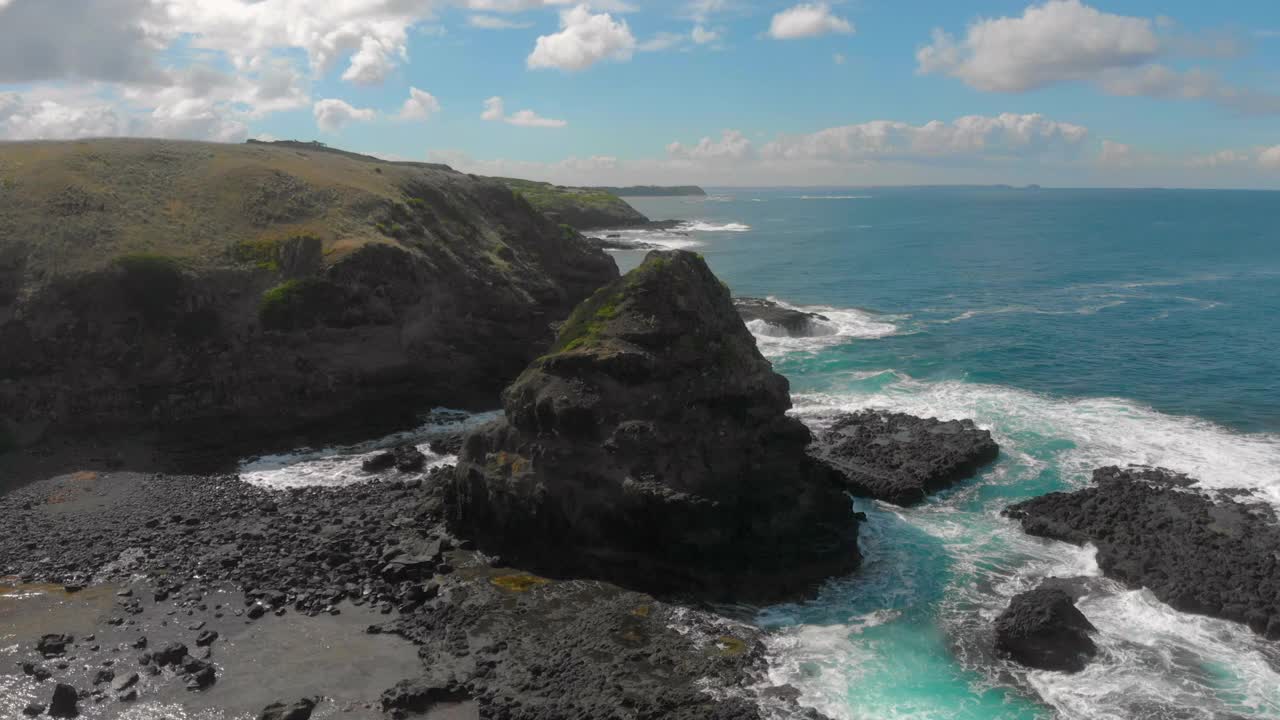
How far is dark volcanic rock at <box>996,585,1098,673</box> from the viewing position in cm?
2398

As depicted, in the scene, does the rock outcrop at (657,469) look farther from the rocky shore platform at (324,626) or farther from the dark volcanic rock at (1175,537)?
the dark volcanic rock at (1175,537)

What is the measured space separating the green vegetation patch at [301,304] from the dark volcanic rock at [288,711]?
2773 cm

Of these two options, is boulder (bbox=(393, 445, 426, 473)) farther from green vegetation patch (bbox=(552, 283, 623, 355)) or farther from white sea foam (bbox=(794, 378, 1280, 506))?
white sea foam (bbox=(794, 378, 1280, 506))

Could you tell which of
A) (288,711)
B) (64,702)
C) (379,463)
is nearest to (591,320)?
(379,463)

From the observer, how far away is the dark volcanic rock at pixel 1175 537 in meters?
27.0

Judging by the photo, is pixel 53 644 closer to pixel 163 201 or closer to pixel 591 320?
pixel 591 320

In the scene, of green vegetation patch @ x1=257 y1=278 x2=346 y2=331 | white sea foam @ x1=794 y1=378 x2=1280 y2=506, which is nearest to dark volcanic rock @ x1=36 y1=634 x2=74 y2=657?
green vegetation patch @ x1=257 y1=278 x2=346 y2=331

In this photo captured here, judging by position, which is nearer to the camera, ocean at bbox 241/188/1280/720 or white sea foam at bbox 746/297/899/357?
ocean at bbox 241/188/1280/720

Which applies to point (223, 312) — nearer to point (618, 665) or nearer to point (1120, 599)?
point (618, 665)

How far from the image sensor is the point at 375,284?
4775 cm

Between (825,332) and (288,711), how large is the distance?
172ft

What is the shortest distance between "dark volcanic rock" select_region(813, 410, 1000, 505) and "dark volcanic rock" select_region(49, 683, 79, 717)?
28643 millimetres

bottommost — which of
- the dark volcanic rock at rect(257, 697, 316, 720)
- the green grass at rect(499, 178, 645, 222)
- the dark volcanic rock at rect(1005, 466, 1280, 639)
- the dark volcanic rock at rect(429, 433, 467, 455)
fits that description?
the dark volcanic rock at rect(257, 697, 316, 720)

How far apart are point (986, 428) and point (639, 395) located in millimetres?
22761
